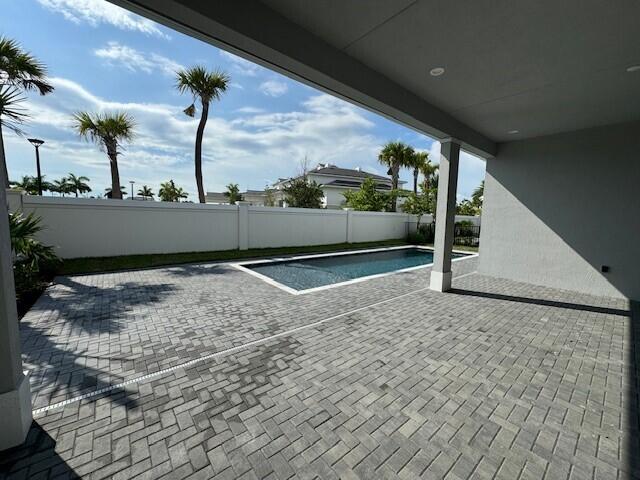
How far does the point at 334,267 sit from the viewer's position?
10078 millimetres

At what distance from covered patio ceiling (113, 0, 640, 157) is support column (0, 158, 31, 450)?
2.21 meters

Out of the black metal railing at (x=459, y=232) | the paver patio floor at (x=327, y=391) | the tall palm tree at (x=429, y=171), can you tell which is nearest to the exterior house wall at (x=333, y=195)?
the tall palm tree at (x=429, y=171)

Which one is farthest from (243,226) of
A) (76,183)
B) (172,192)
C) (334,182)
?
(76,183)

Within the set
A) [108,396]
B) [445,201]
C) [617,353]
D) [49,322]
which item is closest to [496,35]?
[445,201]

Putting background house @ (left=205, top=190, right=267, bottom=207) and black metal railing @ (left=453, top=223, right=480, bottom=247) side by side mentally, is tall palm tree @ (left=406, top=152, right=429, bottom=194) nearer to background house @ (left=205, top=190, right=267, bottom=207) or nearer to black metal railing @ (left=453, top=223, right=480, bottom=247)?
black metal railing @ (left=453, top=223, right=480, bottom=247)

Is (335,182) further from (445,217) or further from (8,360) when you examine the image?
(8,360)

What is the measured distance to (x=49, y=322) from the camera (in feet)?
13.4

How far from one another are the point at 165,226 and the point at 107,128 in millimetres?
5566

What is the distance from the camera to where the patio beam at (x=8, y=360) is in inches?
73.7

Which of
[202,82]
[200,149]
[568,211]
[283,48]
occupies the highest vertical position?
[202,82]

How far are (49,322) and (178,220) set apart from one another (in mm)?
6219

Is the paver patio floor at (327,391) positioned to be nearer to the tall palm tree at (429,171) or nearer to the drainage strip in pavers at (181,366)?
the drainage strip in pavers at (181,366)

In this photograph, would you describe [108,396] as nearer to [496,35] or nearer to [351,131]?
[496,35]

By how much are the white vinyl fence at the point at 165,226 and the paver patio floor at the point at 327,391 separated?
4263mm
